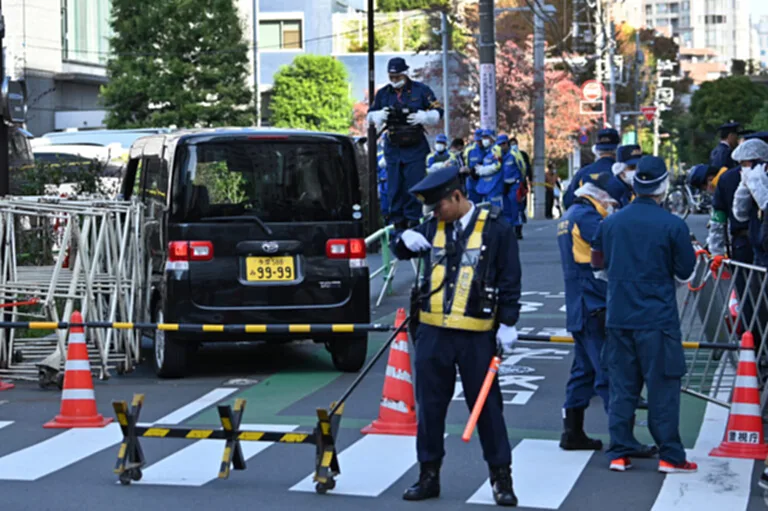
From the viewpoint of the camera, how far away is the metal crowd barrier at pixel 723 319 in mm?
11406

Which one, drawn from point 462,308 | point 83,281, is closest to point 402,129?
point 83,281

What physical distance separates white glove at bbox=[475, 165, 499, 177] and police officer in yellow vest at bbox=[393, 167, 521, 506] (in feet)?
54.5

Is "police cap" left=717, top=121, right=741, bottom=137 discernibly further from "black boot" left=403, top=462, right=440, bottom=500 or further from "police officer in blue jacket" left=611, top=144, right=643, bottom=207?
"black boot" left=403, top=462, right=440, bottom=500

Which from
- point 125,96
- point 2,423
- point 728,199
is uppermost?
point 125,96

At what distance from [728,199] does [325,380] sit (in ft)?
12.5

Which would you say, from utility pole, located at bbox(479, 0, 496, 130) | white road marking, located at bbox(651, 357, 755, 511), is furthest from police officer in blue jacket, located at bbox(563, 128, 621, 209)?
utility pole, located at bbox(479, 0, 496, 130)

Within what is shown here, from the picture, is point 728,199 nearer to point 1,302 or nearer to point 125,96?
point 1,302

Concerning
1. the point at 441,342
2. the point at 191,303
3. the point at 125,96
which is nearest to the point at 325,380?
the point at 191,303

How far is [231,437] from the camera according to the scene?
28.3 ft

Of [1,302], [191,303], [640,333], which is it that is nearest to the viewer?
[640,333]

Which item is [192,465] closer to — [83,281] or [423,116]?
[83,281]

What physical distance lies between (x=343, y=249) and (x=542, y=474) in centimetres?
431

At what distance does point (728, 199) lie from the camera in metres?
13.1

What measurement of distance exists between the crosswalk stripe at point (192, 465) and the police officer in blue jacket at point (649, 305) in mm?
2429
